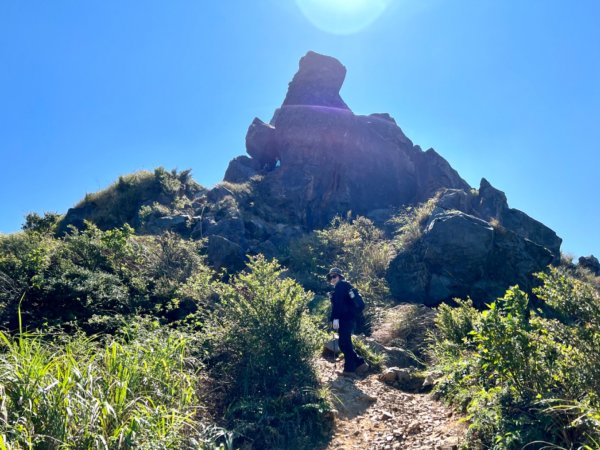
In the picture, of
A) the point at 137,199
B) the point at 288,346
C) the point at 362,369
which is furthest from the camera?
the point at 137,199

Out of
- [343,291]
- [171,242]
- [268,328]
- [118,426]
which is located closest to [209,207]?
[171,242]

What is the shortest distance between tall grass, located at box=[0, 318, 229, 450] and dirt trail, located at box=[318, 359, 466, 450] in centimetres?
219

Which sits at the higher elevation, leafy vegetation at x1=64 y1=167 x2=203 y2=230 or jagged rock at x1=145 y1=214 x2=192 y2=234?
leafy vegetation at x1=64 y1=167 x2=203 y2=230

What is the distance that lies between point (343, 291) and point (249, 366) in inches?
113

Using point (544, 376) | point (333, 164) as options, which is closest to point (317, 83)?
point (333, 164)

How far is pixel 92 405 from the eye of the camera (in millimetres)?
3396

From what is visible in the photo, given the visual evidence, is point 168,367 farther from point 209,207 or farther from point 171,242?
point 209,207

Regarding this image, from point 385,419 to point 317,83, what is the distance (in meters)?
29.8

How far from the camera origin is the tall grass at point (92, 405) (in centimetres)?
313

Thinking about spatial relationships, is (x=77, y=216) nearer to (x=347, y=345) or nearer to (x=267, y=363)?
(x=347, y=345)

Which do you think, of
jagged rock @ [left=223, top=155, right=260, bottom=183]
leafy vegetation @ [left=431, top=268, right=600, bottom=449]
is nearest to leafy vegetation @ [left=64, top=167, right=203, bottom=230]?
jagged rock @ [left=223, top=155, right=260, bottom=183]

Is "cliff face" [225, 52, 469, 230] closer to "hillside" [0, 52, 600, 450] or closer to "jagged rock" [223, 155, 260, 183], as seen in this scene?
"jagged rock" [223, 155, 260, 183]

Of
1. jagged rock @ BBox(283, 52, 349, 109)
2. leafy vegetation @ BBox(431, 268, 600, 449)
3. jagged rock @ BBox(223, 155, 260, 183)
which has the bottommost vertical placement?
leafy vegetation @ BBox(431, 268, 600, 449)

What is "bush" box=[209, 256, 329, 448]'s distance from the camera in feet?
17.2
